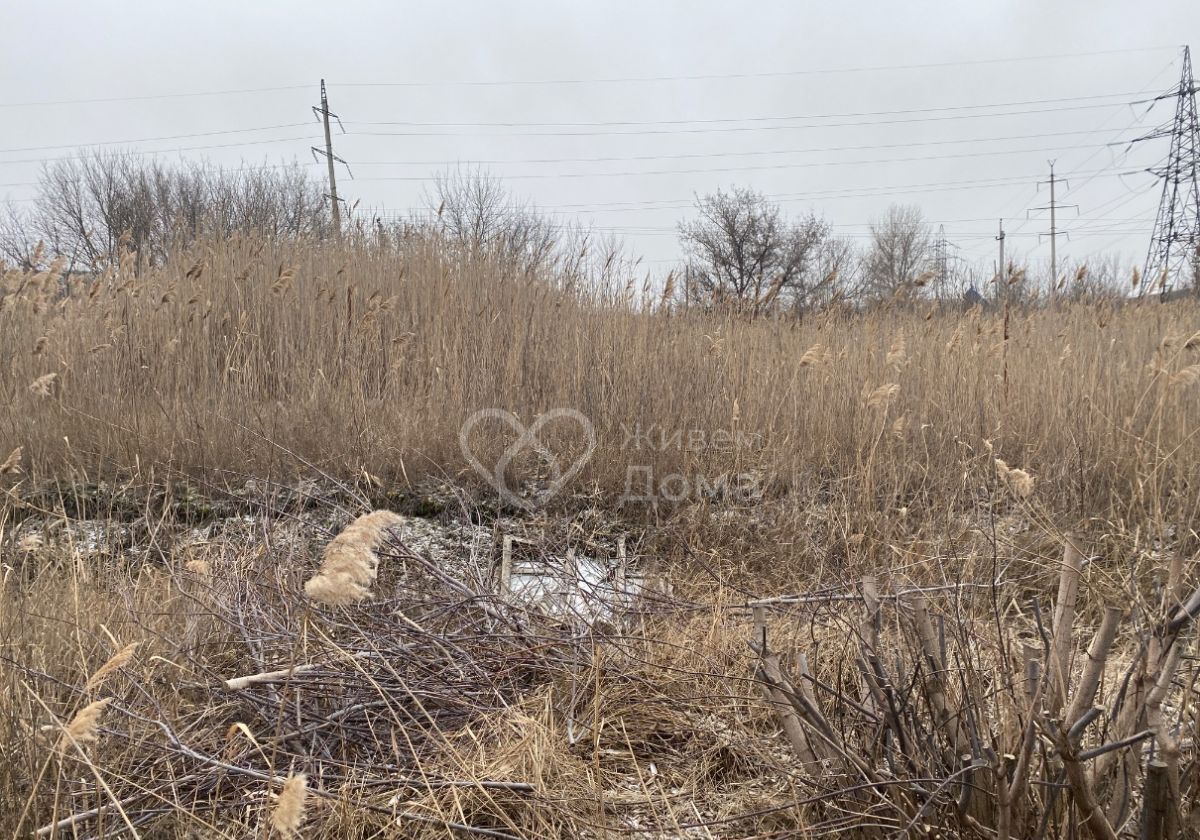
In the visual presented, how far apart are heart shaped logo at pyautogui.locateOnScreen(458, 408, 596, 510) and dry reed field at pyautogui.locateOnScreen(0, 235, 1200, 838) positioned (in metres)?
0.06

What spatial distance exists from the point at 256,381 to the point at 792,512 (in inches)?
125

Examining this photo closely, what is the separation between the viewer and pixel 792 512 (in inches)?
127

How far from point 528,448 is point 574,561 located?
1177 mm

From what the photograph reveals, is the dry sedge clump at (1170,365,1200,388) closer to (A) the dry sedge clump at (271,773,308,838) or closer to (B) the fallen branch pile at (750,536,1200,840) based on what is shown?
(B) the fallen branch pile at (750,536,1200,840)

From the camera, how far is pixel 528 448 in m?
3.72

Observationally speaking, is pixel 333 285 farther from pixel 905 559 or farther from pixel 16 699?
pixel 905 559

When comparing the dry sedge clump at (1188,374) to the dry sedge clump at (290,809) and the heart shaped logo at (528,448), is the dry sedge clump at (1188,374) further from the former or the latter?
the dry sedge clump at (290,809)

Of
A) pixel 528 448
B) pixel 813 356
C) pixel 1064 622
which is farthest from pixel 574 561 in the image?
pixel 1064 622

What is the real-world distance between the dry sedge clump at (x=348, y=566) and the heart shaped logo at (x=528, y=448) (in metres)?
2.38

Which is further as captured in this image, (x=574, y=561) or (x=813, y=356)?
(x=813, y=356)

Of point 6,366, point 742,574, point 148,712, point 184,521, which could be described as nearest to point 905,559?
point 742,574

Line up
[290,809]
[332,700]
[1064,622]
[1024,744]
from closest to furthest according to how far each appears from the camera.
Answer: [290,809] < [1024,744] < [1064,622] < [332,700]

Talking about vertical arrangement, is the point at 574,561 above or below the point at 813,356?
below

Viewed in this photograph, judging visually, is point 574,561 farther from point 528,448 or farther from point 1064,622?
point 1064,622
